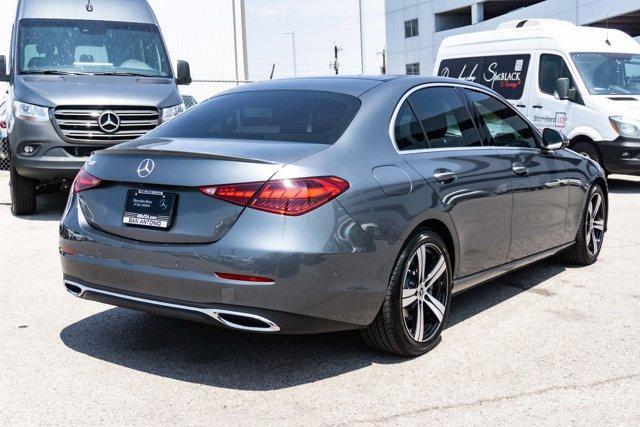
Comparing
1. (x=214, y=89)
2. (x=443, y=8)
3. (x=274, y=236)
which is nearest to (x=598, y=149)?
(x=274, y=236)

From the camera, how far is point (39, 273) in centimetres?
652

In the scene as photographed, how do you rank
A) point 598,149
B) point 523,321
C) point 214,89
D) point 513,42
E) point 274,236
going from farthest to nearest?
point 214,89, point 513,42, point 598,149, point 523,321, point 274,236

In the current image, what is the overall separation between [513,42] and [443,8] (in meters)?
45.1

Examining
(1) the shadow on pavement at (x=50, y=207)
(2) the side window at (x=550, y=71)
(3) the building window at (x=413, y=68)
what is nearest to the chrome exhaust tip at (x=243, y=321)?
(1) the shadow on pavement at (x=50, y=207)

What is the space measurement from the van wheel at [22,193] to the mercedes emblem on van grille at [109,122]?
1307 millimetres

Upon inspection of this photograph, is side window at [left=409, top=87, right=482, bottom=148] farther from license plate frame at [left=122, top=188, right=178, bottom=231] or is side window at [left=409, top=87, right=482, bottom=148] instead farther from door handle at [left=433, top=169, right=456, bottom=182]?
license plate frame at [left=122, top=188, right=178, bottom=231]

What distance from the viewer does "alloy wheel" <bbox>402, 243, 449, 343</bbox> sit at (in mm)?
4312

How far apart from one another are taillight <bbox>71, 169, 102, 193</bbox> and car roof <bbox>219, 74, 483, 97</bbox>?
1166mm

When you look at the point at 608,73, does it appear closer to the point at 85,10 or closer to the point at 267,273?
the point at 85,10

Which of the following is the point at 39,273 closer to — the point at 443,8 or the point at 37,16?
the point at 37,16

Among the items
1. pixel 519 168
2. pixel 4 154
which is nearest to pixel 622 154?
pixel 519 168

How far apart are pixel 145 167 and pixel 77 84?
19.9 ft

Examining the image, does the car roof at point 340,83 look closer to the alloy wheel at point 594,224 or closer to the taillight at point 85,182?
the taillight at point 85,182

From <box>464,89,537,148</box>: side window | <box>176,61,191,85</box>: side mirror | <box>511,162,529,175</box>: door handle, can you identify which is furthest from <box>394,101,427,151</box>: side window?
<box>176,61,191,85</box>: side mirror
